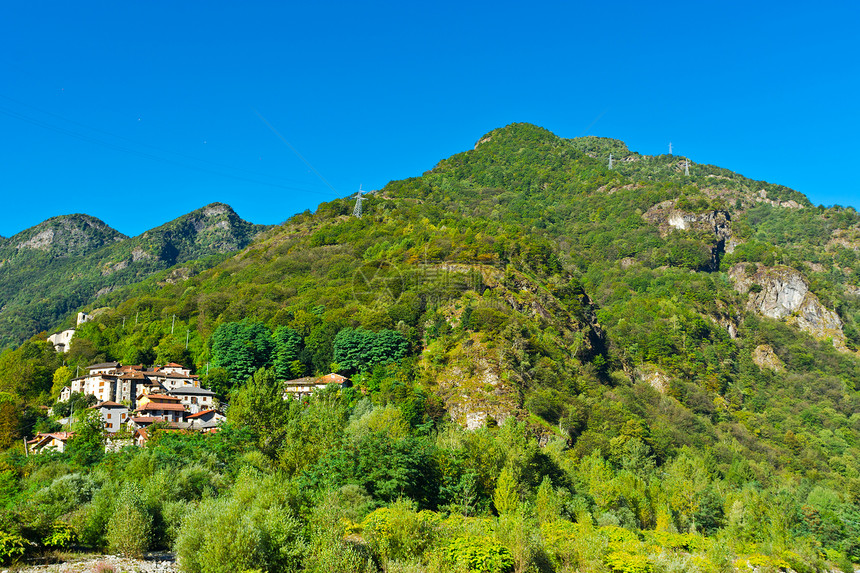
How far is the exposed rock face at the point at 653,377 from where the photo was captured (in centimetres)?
10475

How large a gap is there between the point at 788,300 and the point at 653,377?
213ft

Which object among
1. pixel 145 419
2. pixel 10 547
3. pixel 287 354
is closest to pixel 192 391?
pixel 145 419

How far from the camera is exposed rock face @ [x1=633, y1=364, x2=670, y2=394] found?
10475cm

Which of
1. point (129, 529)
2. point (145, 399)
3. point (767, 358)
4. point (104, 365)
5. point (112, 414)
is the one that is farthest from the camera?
point (767, 358)

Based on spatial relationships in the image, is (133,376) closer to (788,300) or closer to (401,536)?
(401,536)

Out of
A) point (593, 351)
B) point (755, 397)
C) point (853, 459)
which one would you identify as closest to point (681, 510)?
point (593, 351)

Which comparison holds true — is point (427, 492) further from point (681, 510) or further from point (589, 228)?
point (589, 228)

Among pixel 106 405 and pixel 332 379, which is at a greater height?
pixel 332 379

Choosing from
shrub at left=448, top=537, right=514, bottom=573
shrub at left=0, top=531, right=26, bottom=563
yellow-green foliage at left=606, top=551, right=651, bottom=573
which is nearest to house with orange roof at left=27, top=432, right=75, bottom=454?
shrub at left=0, top=531, right=26, bottom=563

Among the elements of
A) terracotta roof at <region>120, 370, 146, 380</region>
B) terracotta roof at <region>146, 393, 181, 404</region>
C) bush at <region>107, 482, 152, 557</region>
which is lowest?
bush at <region>107, 482, 152, 557</region>

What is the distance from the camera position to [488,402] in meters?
67.6

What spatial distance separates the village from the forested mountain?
3.14 meters

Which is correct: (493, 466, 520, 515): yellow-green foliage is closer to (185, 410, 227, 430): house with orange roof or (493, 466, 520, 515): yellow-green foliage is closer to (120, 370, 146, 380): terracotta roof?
(185, 410, 227, 430): house with orange roof

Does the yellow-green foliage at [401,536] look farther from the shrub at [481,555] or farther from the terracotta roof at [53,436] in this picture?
the terracotta roof at [53,436]
